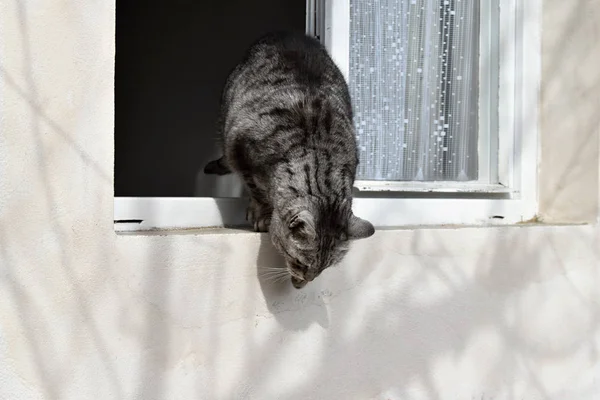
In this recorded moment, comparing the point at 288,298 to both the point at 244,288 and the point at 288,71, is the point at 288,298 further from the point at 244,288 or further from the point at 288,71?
the point at 288,71

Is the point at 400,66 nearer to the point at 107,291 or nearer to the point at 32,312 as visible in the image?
the point at 107,291

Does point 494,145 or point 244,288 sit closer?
point 244,288

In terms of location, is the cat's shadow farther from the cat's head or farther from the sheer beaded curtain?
the sheer beaded curtain

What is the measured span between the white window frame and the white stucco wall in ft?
0.26

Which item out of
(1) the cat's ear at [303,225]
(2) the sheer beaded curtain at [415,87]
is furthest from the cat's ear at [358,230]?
(2) the sheer beaded curtain at [415,87]

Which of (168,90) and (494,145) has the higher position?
(168,90)

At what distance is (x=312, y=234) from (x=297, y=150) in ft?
0.93

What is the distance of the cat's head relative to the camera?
1726 millimetres

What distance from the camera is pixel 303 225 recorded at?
5.59 ft

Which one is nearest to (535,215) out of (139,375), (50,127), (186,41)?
(139,375)

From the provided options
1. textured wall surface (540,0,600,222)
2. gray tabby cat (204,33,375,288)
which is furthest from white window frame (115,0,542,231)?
gray tabby cat (204,33,375,288)

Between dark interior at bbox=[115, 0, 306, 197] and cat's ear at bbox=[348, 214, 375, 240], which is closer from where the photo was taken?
cat's ear at bbox=[348, 214, 375, 240]

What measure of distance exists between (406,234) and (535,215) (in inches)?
32.1

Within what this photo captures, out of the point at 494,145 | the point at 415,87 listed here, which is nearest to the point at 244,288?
the point at 415,87
